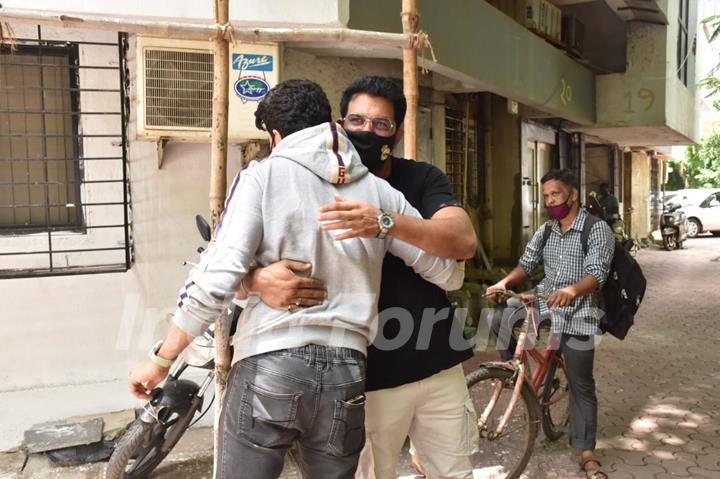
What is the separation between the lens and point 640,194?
67.5ft

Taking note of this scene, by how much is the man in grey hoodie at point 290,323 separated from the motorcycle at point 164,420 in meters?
1.73

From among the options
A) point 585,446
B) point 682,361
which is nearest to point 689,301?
point 682,361

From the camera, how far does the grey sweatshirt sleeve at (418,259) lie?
2.07 metres

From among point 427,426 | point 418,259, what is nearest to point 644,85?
point 427,426

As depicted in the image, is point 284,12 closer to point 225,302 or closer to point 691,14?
point 225,302

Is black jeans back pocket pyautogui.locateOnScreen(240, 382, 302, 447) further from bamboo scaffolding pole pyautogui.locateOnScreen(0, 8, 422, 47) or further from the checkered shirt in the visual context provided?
the checkered shirt

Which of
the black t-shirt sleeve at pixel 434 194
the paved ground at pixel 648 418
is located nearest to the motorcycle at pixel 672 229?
the paved ground at pixel 648 418

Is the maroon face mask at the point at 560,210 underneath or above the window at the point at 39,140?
underneath

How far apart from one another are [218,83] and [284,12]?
2.23m

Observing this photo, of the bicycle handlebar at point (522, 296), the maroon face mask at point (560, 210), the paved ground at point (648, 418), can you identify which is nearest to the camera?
the bicycle handlebar at point (522, 296)

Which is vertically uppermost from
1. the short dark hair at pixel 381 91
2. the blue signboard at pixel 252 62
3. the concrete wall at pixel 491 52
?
the concrete wall at pixel 491 52

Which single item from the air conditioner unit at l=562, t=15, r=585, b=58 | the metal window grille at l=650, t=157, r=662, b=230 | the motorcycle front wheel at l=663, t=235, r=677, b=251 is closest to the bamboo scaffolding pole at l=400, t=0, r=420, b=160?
the air conditioner unit at l=562, t=15, r=585, b=58

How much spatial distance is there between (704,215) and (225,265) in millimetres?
24734

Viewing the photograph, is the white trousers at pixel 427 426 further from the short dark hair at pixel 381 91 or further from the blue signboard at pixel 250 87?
the blue signboard at pixel 250 87
